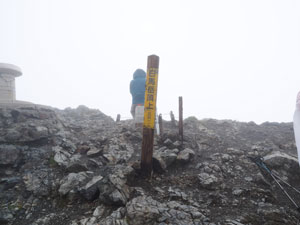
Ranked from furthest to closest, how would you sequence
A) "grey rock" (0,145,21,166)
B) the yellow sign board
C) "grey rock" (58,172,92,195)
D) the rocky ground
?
"grey rock" (0,145,21,166), the yellow sign board, "grey rock" (58,172,92,195), the rocky ground

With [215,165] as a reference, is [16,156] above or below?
above

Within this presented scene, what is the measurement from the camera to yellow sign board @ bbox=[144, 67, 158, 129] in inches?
179

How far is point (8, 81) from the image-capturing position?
47.9ft

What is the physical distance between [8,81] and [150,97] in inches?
683

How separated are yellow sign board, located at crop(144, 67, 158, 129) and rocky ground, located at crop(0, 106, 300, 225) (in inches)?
59.0

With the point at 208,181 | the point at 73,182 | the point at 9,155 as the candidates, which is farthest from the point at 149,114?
the point at 9,155

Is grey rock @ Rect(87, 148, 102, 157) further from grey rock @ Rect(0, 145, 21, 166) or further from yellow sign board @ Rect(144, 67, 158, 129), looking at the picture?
yellow sign board @ Rect(144, 67, 158, 129)

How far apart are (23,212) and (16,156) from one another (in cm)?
296

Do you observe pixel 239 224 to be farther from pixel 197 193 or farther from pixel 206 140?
pixel 206 140

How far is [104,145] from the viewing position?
732 cm

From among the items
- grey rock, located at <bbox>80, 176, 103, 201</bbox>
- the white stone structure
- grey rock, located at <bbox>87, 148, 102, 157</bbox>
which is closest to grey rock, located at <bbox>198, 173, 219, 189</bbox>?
grey rock, located at <bbox>80, 176, 103, 201</bbox>

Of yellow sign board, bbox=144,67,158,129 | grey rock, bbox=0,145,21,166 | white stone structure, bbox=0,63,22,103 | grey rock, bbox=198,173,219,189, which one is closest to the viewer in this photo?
grey rock, bbox=198,173,219,189

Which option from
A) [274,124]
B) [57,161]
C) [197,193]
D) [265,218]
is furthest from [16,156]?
[274,124]

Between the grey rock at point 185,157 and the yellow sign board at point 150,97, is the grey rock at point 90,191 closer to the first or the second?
the yellow sign board at point 150,97
